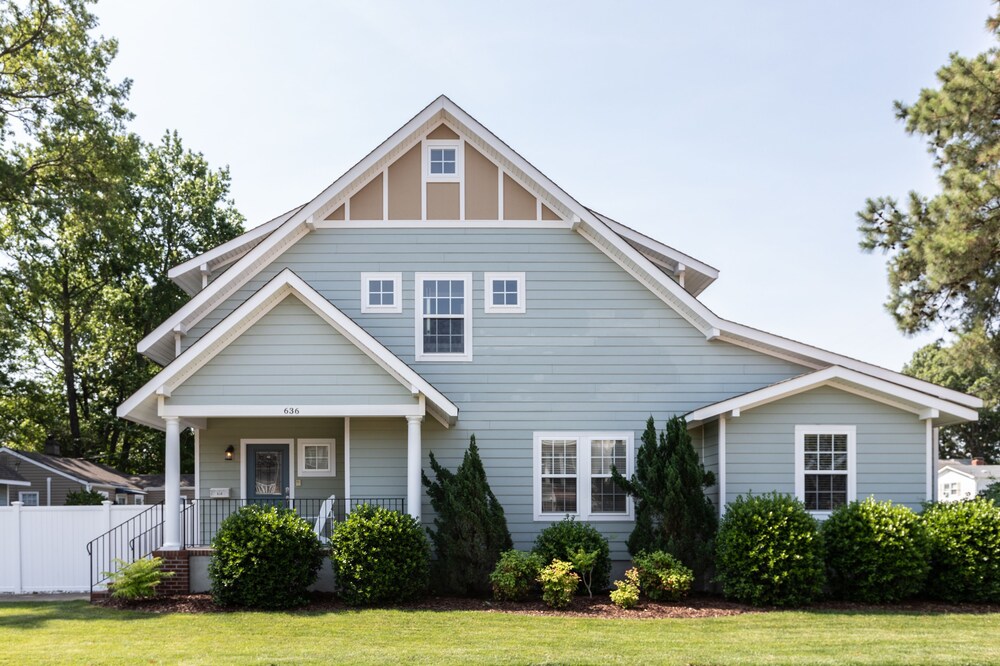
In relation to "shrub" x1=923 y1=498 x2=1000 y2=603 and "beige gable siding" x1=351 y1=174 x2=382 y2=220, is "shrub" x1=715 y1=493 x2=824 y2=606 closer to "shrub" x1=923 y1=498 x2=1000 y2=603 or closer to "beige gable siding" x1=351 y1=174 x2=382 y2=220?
"shrub" x1=923 y1=498 x2=1000 y2=603

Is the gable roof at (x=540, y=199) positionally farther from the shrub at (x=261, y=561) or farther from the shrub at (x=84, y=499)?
the shrub at (x=84, y=499)

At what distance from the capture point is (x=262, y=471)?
52.5 feet

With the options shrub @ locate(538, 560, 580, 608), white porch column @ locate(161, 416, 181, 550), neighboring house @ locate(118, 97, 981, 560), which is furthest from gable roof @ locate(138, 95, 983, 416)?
shrub @ locate(538, 560, 580, 608)

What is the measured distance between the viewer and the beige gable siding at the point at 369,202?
627 inches

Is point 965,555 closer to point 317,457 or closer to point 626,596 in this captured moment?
point 626,596

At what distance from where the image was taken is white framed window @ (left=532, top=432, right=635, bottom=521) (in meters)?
15.4

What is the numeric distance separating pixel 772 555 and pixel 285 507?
8009 mm

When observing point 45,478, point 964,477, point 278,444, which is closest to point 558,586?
point 278,444

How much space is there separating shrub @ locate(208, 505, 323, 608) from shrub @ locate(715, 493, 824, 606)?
20.3 feet

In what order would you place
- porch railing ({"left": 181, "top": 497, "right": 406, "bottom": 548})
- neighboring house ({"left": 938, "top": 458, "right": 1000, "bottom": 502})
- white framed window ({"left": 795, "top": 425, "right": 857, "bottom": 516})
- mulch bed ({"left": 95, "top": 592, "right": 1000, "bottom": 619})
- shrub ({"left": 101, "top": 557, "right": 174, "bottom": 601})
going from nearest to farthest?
1. mulch bed ({"left": 95, "top": 592, "right": 1000, "bottom": 619})
2. shrub ({"left": 101, "top": 557, "right": 174, "bottom": 601})
3. white framed window ({"left": 795, "top": 425, "right": 857, "bottom": 516})
4. porch railing ({"left": 181, "top": 497, "right": 406, "bottom": 548})
5. neighboring house ({"left": 938, "top": 458, "right": 1000, "bottom": 502})

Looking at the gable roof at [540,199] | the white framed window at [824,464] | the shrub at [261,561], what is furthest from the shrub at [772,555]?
the shrub at [261,561]

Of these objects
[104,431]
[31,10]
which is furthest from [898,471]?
[104,431]

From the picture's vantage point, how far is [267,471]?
16.0 m

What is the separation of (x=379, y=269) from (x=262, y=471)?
4.18m
